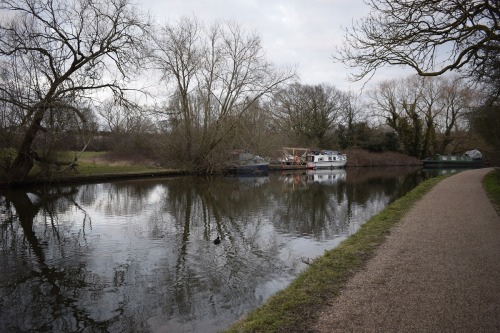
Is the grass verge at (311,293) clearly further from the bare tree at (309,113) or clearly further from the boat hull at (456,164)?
the boat hull at (456,164)

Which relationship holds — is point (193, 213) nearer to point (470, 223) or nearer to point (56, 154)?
point (470, 223)

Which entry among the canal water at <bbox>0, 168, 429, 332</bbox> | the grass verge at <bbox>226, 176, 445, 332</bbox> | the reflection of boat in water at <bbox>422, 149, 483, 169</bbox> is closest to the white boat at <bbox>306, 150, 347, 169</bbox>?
the reflection of boat in water at <bbox>422, 149, 483, 169</bbox>

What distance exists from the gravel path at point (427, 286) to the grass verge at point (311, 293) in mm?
171

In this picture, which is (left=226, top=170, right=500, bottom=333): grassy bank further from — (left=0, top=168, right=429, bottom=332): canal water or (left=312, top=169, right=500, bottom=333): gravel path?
(left=0, top=168, right=429, bottom=332): canal water

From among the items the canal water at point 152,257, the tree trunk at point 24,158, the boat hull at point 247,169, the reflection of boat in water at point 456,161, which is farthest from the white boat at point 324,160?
the tree trunk at point 24,158

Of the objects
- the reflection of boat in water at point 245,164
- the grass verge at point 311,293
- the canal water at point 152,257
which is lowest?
the canal water at point 152,257

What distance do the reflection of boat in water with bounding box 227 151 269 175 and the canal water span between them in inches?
656

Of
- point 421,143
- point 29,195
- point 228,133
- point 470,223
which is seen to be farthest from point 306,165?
point 470,223

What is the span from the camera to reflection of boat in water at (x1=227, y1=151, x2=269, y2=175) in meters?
31.8

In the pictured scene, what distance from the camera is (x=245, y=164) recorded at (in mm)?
32312

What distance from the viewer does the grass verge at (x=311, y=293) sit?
405 cm

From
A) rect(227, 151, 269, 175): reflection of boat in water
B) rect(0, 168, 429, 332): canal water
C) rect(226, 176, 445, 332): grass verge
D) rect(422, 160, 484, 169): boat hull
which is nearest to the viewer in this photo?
rect(226, 176, 445, 332): grass verge

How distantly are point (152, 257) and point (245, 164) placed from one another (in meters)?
25.0

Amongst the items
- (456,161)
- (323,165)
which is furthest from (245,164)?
(456,161)
